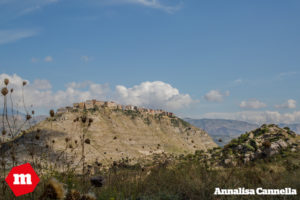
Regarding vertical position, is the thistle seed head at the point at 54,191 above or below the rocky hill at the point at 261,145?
above

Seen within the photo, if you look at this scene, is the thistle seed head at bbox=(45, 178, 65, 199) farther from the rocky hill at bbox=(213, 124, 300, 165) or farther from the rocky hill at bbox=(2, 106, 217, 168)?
the rocky hill at bbox=(2, 106, 217, 168)

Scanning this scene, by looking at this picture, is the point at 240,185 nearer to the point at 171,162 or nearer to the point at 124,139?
the point at 171,162

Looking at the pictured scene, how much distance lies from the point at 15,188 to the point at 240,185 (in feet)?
19.3

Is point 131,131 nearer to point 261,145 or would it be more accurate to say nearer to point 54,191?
point 261,145

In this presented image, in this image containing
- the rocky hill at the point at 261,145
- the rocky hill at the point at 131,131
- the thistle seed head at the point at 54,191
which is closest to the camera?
the thistle seed head at the point at 54,191

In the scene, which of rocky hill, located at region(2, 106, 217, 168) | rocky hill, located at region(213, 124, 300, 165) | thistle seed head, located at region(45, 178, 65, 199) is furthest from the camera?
rocky hill, located at region(2, 106, 217, 168)

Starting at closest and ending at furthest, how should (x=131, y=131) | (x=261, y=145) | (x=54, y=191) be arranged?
(x=54, y=191) → (x=261, y=145) → (x=131, y=131)

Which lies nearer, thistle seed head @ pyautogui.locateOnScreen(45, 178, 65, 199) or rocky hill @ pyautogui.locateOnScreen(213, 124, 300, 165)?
thistle seed head @ pyautogui.locateOnScreen(45, 178, 65, 199)

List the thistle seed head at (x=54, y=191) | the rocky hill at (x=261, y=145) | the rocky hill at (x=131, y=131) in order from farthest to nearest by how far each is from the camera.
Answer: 1. the rocky hill at (x=131, y=131)
2. the rocky hill at (x=261, y=145)
3. the thistle seed head at (x=54, y=191)

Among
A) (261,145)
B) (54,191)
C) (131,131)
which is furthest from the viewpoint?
(131,131)

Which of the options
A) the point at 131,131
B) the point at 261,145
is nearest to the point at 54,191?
the point at 261,145

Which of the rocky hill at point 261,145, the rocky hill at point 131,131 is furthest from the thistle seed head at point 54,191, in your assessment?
the rocky hill at point 131,131

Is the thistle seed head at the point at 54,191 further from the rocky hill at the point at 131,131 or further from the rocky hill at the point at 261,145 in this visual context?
the rocky hill at the point at 131,131

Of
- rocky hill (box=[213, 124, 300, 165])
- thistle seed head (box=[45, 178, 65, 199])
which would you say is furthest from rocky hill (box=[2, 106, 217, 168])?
thistle seed head (box=[45, 178, 65, 199])
